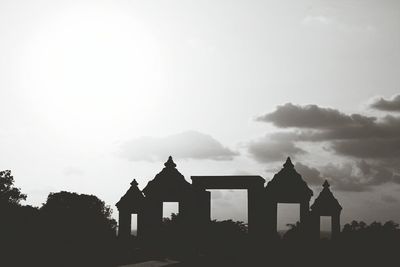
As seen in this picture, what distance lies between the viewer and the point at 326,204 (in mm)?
25078

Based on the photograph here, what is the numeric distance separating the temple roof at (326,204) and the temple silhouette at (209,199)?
1.27 m

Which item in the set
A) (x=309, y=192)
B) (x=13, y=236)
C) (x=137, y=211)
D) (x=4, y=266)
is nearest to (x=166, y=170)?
(x=137, y=211)

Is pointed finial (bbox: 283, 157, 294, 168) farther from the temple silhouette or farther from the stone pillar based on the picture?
the stone pillar

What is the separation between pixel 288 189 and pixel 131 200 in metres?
9.25

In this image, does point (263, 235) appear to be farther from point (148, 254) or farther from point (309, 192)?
point (148, 254)

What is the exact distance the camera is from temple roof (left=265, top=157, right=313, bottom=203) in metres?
21.4

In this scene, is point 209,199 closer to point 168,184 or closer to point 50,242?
point 168,184

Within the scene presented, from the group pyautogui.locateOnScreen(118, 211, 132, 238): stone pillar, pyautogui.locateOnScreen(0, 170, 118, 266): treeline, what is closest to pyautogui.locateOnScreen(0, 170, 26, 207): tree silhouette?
pyautogui.locateOnScreen(0, 170, 118, 266): treeline

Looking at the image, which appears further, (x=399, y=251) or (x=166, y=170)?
(x=166, y=170)

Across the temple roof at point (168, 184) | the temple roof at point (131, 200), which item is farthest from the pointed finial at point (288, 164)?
the temple roof at point (131, 200)

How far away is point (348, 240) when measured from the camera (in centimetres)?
2334

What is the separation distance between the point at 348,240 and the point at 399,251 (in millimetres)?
2721

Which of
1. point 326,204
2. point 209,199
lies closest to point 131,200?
point 209,199

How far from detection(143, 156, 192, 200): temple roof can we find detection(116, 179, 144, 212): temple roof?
2.82m
